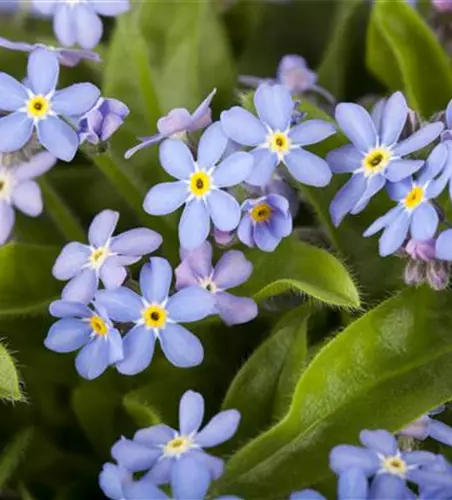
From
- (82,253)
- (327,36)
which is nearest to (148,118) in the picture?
(82,253)

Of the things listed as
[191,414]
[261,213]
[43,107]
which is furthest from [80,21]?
[191,414]

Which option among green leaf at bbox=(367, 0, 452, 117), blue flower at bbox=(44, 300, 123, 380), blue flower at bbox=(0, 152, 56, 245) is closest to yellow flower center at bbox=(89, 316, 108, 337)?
blue flower at bbox=(44, 300, 123, 380)

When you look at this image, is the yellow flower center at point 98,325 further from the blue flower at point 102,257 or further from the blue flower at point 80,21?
the blue flower at point 80,21

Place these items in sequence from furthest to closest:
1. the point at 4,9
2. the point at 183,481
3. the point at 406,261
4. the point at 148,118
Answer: the point at 4,9 < the point at 148,118 < the point at 406,261 < the point at 183,481

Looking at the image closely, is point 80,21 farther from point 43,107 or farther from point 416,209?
point 416,209

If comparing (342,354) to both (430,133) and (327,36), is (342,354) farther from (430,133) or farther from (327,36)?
(327,36)

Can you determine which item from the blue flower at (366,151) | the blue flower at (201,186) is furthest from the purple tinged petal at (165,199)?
→ the blue flower at (366,151)
